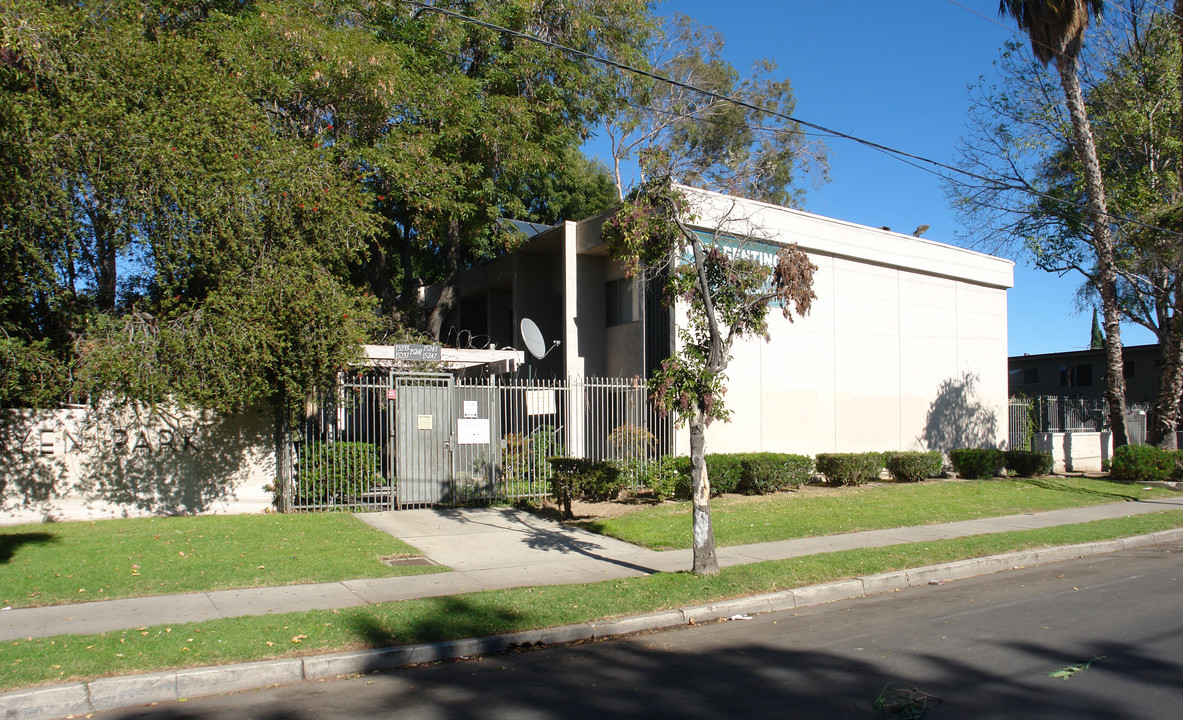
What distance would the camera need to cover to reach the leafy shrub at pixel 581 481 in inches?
538

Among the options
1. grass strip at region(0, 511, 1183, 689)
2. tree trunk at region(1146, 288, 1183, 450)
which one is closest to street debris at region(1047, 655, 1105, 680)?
grass strip at region(0, 511, 1183, 689)

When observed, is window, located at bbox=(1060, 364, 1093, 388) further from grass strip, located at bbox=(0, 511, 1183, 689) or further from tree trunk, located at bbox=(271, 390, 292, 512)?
tree trunk, located at bbox=(271, 390, 292, 512)

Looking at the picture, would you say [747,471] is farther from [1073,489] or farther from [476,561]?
[1073,489]

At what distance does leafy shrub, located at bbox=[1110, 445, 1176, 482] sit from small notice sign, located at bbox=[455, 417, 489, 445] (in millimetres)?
16850

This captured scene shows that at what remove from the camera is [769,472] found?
629 inches

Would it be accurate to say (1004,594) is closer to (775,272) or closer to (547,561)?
(775,272)

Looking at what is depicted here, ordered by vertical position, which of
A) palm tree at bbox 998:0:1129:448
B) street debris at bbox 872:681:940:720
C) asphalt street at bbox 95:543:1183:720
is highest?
palm tree at bbox 998:0:1129:448

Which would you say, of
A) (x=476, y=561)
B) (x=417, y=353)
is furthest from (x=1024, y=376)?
(x=476, y=561)

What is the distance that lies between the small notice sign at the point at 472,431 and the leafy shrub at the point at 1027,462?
1461 centimetres

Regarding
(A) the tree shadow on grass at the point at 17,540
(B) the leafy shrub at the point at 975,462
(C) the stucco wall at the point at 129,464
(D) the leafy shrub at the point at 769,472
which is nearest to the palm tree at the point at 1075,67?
(B) the leafy shrub at the point at 975,462

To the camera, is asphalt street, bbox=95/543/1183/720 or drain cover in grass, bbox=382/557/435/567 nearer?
asphalt street, bbox=95/543/1183/720

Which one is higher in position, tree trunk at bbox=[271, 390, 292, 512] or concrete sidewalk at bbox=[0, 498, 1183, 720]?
tree trunk at bbox=[271, 390, 292, 512]

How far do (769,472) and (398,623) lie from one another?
34.0 feet

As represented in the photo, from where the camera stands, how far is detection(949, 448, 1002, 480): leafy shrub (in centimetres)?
2045
